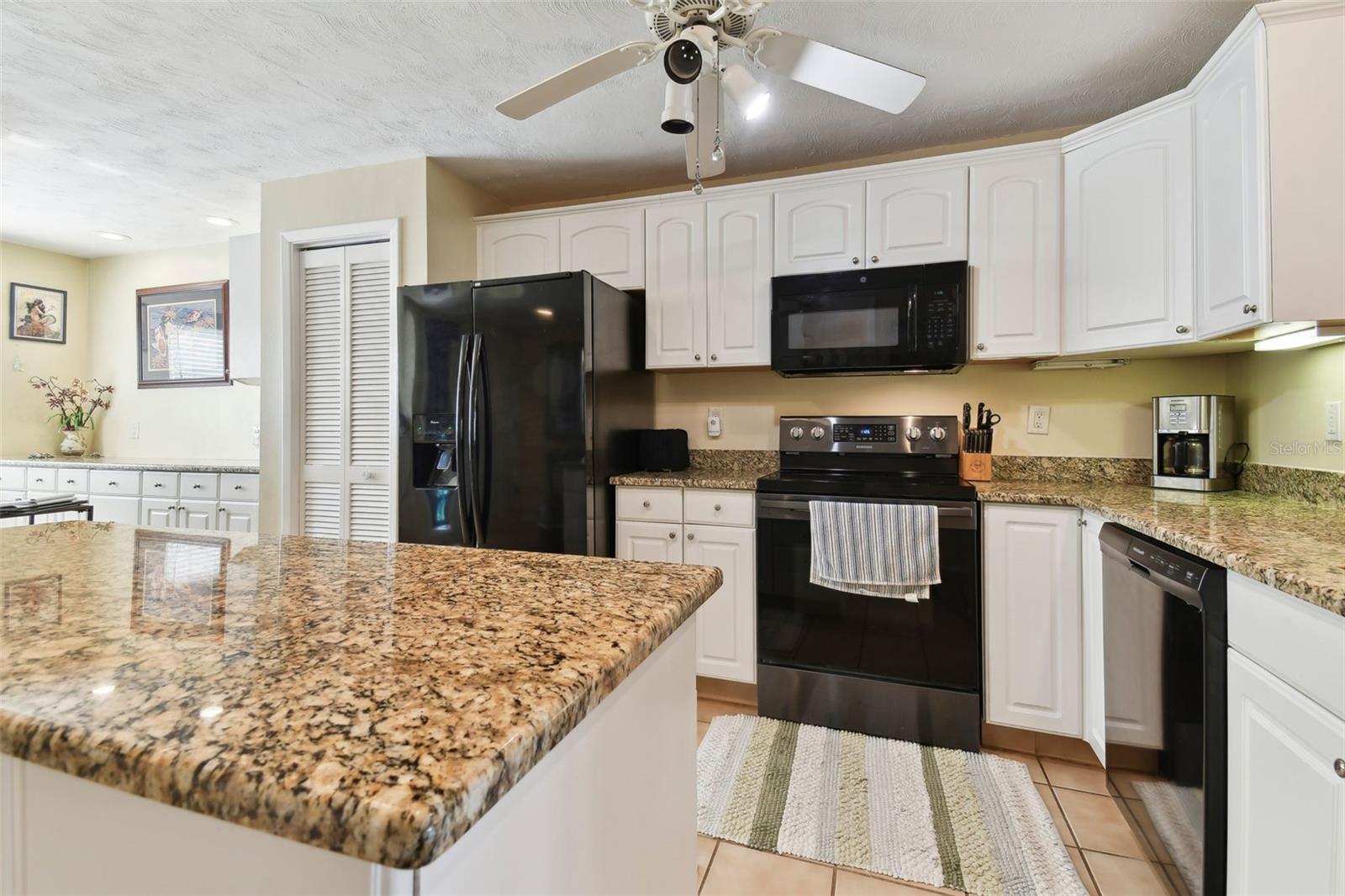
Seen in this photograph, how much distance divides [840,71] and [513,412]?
5.47ft

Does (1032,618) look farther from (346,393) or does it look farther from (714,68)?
(346,393)

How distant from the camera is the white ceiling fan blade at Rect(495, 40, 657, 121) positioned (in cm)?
148

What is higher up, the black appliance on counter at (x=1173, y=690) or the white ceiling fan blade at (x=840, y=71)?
the white ceiling fan blade at (x=840, y=71)

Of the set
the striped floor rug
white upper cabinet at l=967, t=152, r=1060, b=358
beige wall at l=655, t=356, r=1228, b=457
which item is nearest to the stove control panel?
beige wall at l=655, t=356, r=1228, b=457

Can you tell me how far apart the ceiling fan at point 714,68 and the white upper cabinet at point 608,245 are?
1122mm

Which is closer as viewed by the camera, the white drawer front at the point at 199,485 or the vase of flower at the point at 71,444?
the white drawer front at the point at 199,485

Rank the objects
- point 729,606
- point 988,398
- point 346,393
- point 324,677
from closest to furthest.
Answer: point 324,677 → point 729,606 → point 988,398 → point 346,393

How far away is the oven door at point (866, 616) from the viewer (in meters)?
2.13

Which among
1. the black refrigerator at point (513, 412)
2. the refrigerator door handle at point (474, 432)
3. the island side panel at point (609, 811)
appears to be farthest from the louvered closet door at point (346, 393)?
the island side panel at point (609, 811)

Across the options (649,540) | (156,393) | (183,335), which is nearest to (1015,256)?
(649,540)

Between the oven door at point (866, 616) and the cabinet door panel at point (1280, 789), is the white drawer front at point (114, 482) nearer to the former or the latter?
the oven door at point (866, 616)

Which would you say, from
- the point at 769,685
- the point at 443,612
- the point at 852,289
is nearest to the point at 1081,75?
the point at 852,289

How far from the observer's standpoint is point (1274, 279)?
4.96 ft

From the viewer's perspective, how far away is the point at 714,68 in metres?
1.54
